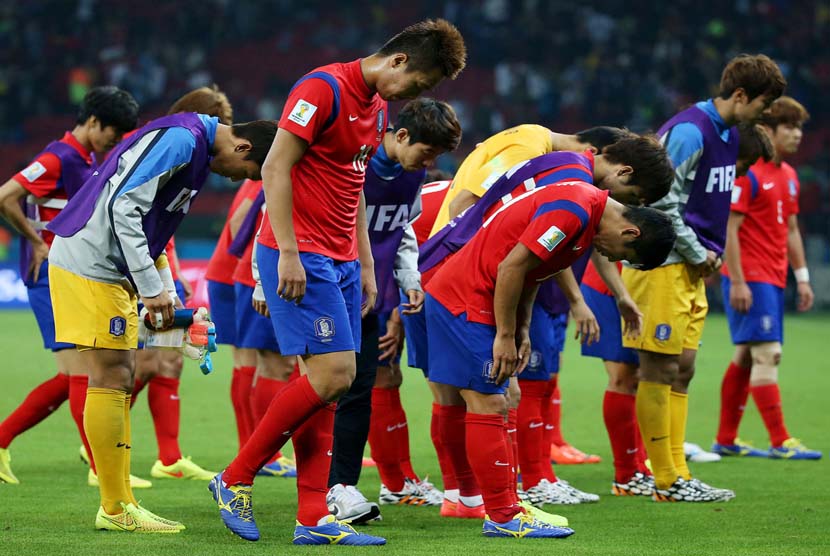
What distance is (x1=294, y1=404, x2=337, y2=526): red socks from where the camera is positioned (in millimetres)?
4531

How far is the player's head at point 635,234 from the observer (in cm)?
457

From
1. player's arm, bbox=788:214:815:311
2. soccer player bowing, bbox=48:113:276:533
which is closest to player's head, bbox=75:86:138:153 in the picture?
soccer player bowing, bbox=48:113:276:533

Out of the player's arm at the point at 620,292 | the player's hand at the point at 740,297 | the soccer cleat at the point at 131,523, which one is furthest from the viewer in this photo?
the player's hand at the point at 740,297

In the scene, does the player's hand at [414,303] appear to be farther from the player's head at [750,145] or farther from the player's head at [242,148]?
the player's head at [750,145]

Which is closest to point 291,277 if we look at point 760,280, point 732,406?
point 732,406

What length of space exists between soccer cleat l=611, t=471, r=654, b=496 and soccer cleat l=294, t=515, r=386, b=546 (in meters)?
2.02

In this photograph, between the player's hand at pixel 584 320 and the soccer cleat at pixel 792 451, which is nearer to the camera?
the player's hand at pixel 584 320

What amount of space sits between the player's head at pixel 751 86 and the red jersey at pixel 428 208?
5.10 ft

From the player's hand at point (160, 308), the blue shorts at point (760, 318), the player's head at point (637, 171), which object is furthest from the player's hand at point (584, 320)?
the blue shorts at point (760, 318)

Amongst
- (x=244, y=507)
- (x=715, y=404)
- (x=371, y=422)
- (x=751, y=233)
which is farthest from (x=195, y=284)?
(x=244, y=507)

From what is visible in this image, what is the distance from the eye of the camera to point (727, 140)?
20.5 feet

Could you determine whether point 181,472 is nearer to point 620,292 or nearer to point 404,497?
point 404,497

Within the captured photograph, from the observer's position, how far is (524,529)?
15.4 feet

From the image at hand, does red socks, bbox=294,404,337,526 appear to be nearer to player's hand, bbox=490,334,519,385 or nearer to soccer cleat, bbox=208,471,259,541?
soccer cleat, bbox=208,471,259,541
